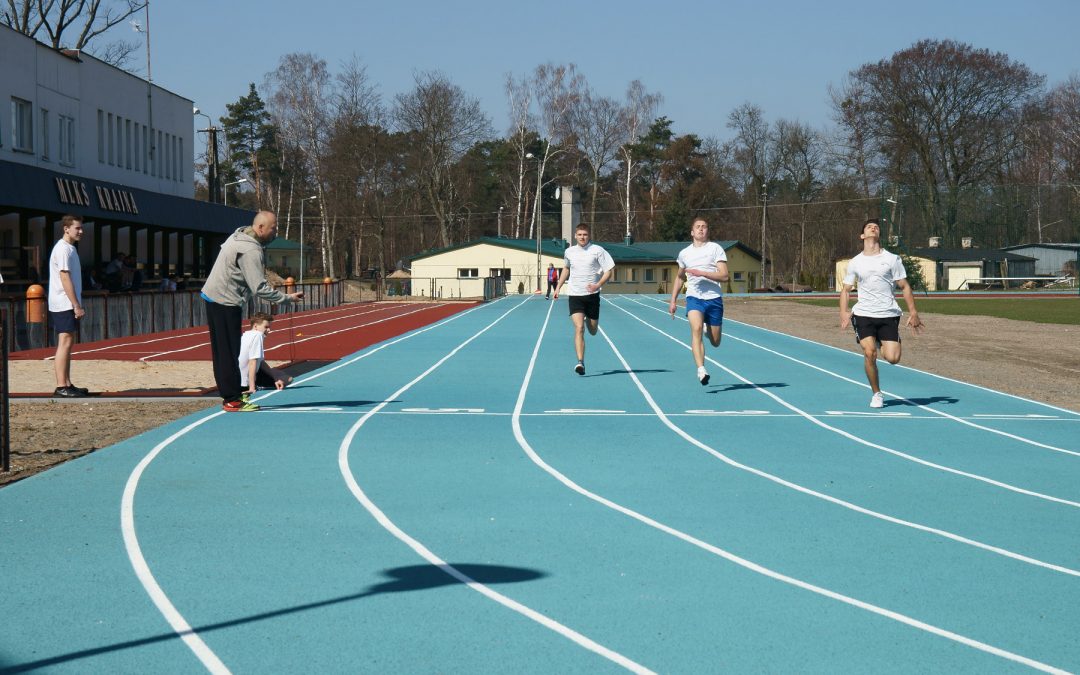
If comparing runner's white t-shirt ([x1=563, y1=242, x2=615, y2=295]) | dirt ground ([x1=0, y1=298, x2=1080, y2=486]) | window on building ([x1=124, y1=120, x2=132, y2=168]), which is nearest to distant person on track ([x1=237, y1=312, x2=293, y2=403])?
dirt ground ([x1=0, y1=298, x2=1080, y2=486])

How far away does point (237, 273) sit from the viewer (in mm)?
10836

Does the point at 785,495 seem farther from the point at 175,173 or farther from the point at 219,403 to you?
the point at 175,173

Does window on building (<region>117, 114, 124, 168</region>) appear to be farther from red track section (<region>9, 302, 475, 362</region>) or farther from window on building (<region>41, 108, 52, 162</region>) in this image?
red track section (<region>9, 302, 475, 362</region>)

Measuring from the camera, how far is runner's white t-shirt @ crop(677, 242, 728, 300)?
13266 mm

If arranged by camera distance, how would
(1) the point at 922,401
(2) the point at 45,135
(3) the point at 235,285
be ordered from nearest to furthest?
1. (3) the point at 235,285
2. (1) the point at 922,401
3. (2) the point at 45,135

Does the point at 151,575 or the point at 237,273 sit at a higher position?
the point at 237,273

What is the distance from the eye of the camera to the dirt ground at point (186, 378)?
9.90 m

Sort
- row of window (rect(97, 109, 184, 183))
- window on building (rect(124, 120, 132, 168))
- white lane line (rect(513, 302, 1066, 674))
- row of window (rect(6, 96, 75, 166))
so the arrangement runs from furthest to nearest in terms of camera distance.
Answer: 1. window on building (rect(124, 120, 132, 168))
2. row of window (rect(97, 109, 184, 183))
3. row of window (rect(6, 96, 75, 166))
4. white lane line (rect(513, 302, 1066, 674))

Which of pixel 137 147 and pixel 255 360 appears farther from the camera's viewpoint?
pixel 137 147

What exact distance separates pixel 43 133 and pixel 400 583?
30.2 meters

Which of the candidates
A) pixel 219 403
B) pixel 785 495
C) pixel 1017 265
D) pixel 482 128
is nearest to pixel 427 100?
pixel 482 128

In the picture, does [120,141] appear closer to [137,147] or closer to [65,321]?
[137,147]

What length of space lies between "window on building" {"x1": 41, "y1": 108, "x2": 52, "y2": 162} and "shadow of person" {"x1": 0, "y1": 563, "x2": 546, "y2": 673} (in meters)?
29.8

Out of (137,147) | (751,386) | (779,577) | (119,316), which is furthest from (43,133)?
(779,577)
